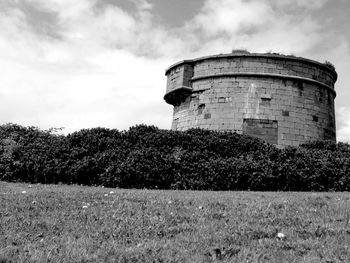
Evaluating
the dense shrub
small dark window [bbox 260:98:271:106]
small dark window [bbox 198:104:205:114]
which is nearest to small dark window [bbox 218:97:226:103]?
small dark window [bbox 198:104:205:114]

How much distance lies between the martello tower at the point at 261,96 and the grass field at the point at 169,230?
10.7m

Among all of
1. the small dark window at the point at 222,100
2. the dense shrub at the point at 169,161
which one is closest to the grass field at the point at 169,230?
the dense shrub at the point at 169,161

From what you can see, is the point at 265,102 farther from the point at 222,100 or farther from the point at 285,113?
the point at 222,100

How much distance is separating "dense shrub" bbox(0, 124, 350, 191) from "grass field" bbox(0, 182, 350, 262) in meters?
4.37

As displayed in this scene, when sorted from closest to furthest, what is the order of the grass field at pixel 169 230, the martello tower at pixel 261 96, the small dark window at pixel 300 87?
the grass field at pixel 169 230 → the martello tower at pixel 261 96 → the small dark window at pixel 300 87

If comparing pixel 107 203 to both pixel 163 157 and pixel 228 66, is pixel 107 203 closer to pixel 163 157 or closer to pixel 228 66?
pixel 163 157

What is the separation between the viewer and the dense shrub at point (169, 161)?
40.0ft

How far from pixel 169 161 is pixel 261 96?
7.61m

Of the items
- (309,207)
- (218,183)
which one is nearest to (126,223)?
(309,207)

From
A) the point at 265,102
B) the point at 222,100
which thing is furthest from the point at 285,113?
the point at 222,100

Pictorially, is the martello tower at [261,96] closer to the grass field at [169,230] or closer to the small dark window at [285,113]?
the small dark window at [285,113]

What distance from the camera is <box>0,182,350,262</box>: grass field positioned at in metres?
4.54

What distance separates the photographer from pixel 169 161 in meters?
12.7

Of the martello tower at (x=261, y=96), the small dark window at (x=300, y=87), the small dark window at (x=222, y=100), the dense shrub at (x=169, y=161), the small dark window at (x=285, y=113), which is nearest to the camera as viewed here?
the dense shrub at (x=169, y=161)
